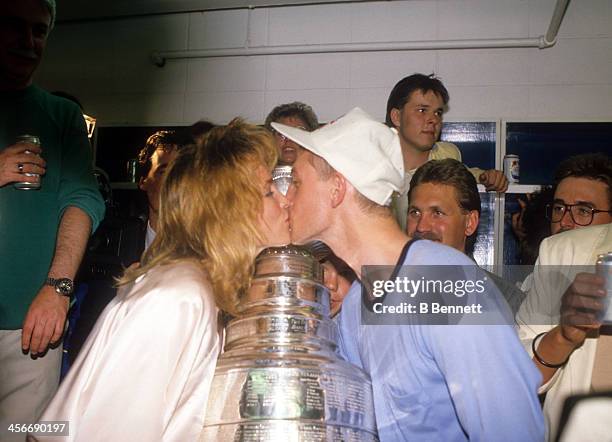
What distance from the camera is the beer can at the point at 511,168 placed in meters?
2.09

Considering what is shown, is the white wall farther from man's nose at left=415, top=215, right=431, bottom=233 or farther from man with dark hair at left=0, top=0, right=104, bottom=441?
man with dark hair at left=0, top=0, right=104, bottom=441

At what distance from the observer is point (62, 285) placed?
103 centimetres

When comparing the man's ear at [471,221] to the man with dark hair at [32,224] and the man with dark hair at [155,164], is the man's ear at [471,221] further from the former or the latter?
the man with dark hair at [32,224]

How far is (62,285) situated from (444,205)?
758 mm

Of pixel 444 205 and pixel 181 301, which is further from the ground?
pixel 444 205

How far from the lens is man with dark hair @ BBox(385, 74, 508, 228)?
64.1 inches

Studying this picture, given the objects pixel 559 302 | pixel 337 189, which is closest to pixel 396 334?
pixel 337 189

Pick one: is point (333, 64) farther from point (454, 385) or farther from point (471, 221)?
point (454, 385)

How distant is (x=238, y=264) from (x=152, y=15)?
1.74 m

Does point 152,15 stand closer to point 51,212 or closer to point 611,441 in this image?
point 51,212

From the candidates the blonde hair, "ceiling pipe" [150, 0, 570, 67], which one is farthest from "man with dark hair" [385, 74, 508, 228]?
the blonde hair

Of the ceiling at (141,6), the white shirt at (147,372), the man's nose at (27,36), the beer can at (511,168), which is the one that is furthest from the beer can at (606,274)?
the ceiling at (141,6)

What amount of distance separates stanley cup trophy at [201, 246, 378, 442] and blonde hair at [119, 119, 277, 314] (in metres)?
0.05

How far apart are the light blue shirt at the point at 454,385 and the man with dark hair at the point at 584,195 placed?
562 mm
